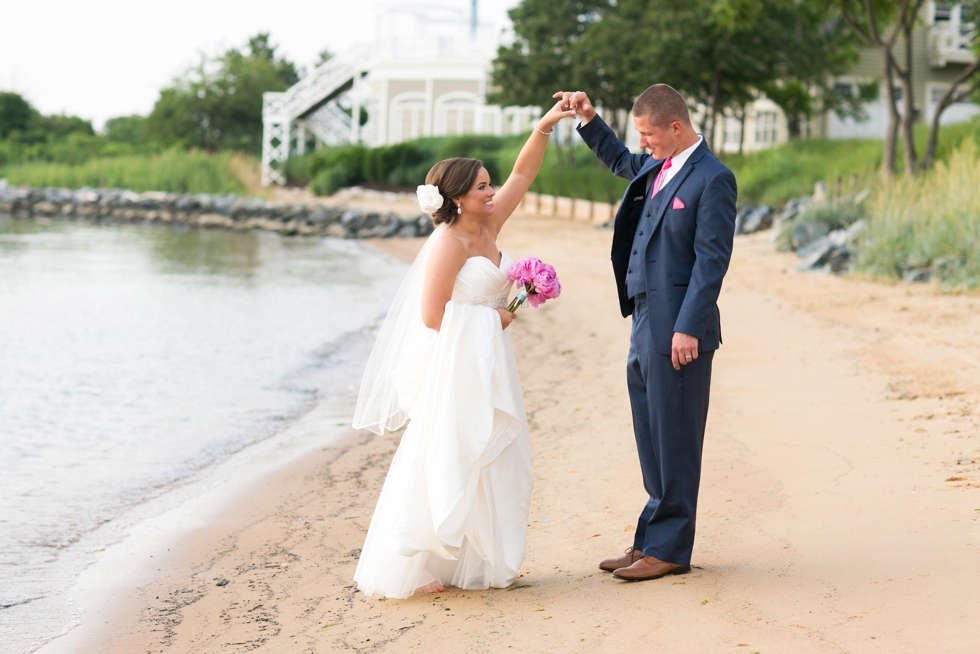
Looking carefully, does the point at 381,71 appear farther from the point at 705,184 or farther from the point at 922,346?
the point at 705,184

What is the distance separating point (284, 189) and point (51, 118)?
24262 millimetres

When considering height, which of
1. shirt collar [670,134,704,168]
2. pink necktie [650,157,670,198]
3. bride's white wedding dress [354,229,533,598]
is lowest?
bride's white wedding dress [354,229,533,598]

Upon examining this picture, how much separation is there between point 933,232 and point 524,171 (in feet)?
33.7

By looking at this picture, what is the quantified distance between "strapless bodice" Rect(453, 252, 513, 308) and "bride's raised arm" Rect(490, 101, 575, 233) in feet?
0.90

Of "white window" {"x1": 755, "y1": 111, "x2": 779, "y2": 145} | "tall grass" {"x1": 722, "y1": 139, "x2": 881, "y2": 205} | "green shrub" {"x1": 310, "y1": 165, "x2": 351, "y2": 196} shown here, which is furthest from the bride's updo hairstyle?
"green shrub" {"x1": 310, "y1": 165, "x2": 351, "y2": 196}

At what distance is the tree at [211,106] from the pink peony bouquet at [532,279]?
168 feet

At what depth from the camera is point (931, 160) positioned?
2027 cm

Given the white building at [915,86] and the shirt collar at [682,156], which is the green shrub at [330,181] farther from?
the shirt collar at [682,156]

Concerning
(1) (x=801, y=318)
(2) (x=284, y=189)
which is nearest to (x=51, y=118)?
(2) (x=284, y=189)

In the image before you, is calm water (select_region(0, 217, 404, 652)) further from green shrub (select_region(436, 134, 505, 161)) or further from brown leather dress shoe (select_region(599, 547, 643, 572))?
green shrub (select_region(436, 134, 505, 161))

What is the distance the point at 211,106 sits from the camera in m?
53.2

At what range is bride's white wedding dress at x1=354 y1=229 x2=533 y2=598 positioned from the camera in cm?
420

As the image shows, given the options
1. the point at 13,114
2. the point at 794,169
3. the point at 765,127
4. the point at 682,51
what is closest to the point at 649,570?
the point at 794,169

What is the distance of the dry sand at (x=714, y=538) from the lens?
3691mm
